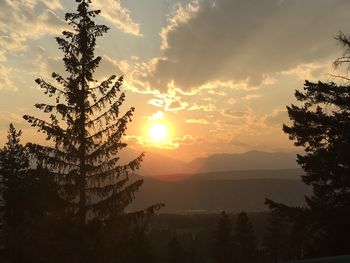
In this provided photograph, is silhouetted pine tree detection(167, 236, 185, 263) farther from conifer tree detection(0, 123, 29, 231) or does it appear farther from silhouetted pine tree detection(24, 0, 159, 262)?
silhouetted pine tree detection(24, 0, 159, 262)

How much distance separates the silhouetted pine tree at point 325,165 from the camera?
931 inches

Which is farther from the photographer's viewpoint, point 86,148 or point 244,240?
point 244,240

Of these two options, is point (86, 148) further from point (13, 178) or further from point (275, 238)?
point (275, 238)

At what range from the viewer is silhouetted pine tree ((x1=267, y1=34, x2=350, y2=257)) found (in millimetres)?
23641

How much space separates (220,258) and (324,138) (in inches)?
1606

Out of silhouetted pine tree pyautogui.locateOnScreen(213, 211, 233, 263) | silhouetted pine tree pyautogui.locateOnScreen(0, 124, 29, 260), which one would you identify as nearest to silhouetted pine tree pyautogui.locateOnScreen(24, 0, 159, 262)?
silhouetted pine tree pyautogui.locateOnScreen(0, 124, 29, 260)

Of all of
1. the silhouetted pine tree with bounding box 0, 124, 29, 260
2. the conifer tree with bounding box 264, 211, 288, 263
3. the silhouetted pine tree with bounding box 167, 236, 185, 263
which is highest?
the silhouetted pine tree with bounding box 0, 124, 29, 260

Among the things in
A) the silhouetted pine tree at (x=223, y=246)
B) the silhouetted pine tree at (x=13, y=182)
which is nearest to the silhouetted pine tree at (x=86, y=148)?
the silhouetted pine tree at (x=13, y=182)

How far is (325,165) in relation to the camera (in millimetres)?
24875

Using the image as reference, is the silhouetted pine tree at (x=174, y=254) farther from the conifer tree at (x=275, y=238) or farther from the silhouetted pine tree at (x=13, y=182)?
the silhouetted pine tree at (x=13, y=182)

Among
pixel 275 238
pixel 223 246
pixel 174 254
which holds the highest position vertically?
pixel 275 238

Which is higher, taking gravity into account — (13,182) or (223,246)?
(13,182)

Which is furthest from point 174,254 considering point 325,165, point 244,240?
point 325,165

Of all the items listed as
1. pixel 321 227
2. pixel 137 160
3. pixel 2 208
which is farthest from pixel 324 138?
pixel 2 208
